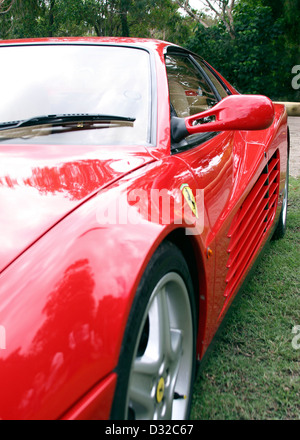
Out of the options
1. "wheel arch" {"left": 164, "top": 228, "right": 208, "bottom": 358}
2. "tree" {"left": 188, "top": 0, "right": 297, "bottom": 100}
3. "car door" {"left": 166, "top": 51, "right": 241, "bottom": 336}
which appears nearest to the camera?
"wheel arch" {"left": 164, "top": 228, "right": 208, "bottom": 358}

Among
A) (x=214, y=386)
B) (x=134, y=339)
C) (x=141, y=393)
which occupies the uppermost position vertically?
(x=134, y=339)

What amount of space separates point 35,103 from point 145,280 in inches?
41.9

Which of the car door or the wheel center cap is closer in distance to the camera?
the wheel center cap

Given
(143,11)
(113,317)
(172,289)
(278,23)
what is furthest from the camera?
(143,11)

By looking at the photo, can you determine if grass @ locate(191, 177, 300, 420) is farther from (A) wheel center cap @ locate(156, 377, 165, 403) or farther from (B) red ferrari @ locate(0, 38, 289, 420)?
(A) wheel center cap @ locate(156, 377, 165, 403)

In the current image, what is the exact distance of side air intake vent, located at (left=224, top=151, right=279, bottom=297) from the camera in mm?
1946

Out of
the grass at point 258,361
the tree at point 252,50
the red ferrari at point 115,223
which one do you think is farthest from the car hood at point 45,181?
the tree at point 252,50

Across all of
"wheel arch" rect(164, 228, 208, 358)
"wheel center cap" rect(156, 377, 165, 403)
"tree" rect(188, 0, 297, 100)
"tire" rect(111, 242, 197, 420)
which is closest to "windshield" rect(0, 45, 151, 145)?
"wheel arch" rect(164, 228, 208, 358)

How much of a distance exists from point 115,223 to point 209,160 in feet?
2.72

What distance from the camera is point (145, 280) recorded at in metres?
1.10

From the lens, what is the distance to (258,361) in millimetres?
2012

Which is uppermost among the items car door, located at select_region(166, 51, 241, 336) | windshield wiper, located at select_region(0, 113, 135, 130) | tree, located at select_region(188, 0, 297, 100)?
windshield wiper, located at select_region(0, 113, 135, 130)

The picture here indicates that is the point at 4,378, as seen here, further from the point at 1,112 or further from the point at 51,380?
the point at 1,112

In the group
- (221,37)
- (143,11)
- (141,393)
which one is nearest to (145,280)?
(141,393)
